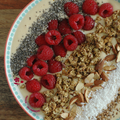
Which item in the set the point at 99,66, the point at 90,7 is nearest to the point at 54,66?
the point at 99,66

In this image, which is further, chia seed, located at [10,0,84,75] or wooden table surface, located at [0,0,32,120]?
wooden table surface, located at [0,0,32,120]

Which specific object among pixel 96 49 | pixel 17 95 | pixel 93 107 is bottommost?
pixel 17 95

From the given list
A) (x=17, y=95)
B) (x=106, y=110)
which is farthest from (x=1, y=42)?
(x=106, y=110)

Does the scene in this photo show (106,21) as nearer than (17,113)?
Yes

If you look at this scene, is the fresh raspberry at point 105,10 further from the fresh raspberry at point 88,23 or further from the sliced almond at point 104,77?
the sliced almond at point 104,77

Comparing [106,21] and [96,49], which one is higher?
[106,21]

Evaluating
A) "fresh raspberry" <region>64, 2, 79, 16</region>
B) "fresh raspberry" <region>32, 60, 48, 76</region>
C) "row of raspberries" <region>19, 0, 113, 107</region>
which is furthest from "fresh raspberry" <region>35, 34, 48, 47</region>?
"fresh raspberry" <region>64, 2, 79, 16</region>

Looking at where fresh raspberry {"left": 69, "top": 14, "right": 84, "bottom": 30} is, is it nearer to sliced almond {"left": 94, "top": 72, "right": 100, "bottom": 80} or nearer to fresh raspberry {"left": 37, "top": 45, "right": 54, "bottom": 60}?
fresh raspberry {"left": 37, "top": 45, "right": 54, "bottom": 60}

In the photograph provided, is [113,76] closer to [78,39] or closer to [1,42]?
[78,39]
